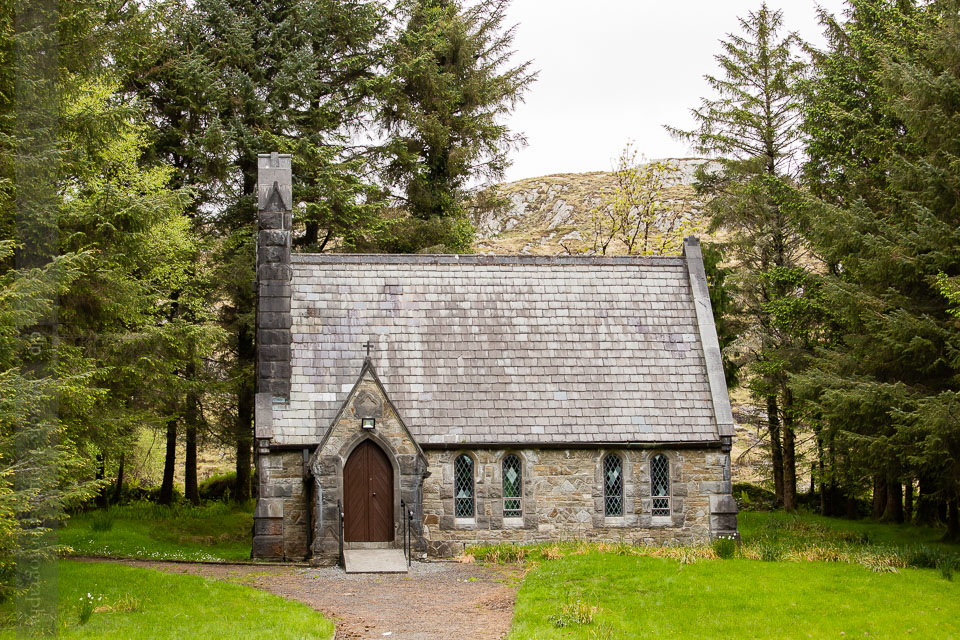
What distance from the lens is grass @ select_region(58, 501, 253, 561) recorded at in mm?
21281

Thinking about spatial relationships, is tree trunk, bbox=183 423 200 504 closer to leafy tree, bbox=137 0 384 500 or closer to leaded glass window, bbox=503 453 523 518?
leafy tree, bbox=137 0 384 500

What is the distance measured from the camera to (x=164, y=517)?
26.4 metres

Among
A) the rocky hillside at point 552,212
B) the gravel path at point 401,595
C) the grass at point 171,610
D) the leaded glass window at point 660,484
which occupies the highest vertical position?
the rocky hillside at point 552,212

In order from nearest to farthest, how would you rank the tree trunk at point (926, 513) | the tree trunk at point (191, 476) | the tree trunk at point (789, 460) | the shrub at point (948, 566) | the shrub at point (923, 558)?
the shrub at point (948, 566)
the shrub at point (923, 558)
the tree trunk at point (926, 513)
the tree trunk at point (191, 476)
the tree trunk at point (789, 460)

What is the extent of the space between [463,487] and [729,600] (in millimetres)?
7322

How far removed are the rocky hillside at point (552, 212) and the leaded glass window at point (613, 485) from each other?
52498mm

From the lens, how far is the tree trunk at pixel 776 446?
1255 inches

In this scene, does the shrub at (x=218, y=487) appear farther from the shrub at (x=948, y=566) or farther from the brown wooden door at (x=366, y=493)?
the shrub at (x=948, y=566)

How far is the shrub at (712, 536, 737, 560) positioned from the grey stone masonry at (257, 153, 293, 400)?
9778mm

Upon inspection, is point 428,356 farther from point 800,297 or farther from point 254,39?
point 254,39

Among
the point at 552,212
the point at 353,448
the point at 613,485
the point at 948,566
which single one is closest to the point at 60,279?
the point at 353,448

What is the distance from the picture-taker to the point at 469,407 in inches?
797

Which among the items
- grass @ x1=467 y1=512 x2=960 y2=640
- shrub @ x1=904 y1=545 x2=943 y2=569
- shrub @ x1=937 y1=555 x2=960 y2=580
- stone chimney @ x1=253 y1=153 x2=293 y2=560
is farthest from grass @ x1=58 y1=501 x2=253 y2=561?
shrub @ x1=937 y1=555 x2=960 y2=580

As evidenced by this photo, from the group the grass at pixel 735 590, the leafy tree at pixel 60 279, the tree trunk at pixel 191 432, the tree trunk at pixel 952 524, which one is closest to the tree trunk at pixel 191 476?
the tree trunk at pixel 191 432
